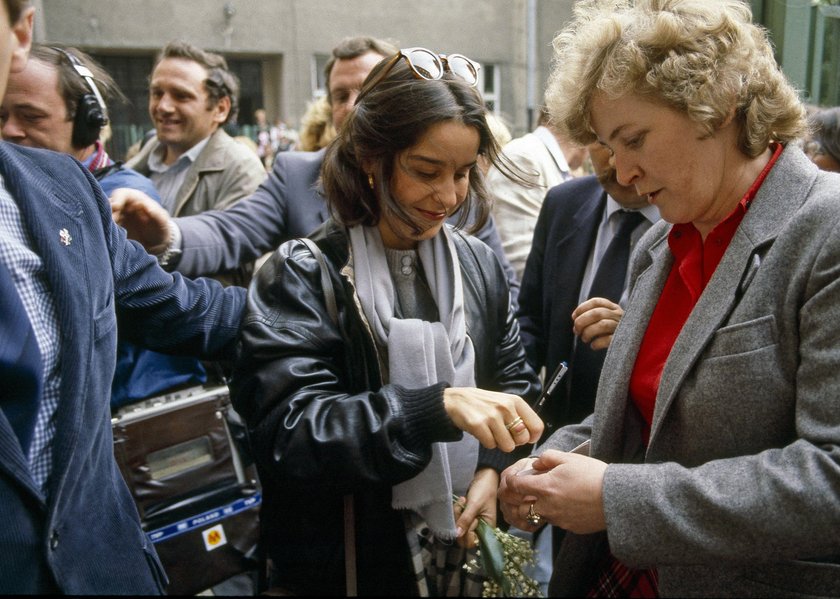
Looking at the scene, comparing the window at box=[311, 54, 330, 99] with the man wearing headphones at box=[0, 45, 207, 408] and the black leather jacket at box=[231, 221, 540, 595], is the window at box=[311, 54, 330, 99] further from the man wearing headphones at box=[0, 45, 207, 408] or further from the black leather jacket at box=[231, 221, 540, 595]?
the black leather jacket at box=[231, 221, 540, 595]

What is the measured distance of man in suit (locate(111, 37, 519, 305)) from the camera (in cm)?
221

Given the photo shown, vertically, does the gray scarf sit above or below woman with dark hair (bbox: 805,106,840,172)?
below

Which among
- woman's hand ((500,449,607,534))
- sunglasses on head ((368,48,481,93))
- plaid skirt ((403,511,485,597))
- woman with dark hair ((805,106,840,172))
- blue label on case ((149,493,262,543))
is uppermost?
sunglasses on head ((368,48,481,93))

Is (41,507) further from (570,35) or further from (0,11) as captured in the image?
(570,35)

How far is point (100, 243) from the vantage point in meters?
1.46

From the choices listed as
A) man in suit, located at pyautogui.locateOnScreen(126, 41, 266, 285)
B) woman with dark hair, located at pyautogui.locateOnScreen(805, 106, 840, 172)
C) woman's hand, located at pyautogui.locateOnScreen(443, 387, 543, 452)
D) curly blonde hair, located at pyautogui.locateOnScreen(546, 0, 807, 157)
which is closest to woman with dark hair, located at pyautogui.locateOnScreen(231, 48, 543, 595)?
woman's hand, located at pyautogui.locateOnScreen(443, 387, 543, 452)

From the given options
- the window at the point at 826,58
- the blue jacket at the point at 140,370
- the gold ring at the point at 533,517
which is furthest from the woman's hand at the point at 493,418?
the window at the point at 826,58

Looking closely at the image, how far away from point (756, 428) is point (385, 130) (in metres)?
1.09

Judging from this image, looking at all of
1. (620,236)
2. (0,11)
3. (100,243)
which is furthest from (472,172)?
(0,11)

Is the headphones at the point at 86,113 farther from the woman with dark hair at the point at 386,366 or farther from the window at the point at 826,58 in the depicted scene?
the window at the point at 826,58

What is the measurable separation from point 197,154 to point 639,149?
2363 mm

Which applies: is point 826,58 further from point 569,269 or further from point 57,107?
point 57,107

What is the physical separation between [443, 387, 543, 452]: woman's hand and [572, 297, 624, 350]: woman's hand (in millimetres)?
486

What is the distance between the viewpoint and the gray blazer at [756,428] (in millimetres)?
1177
